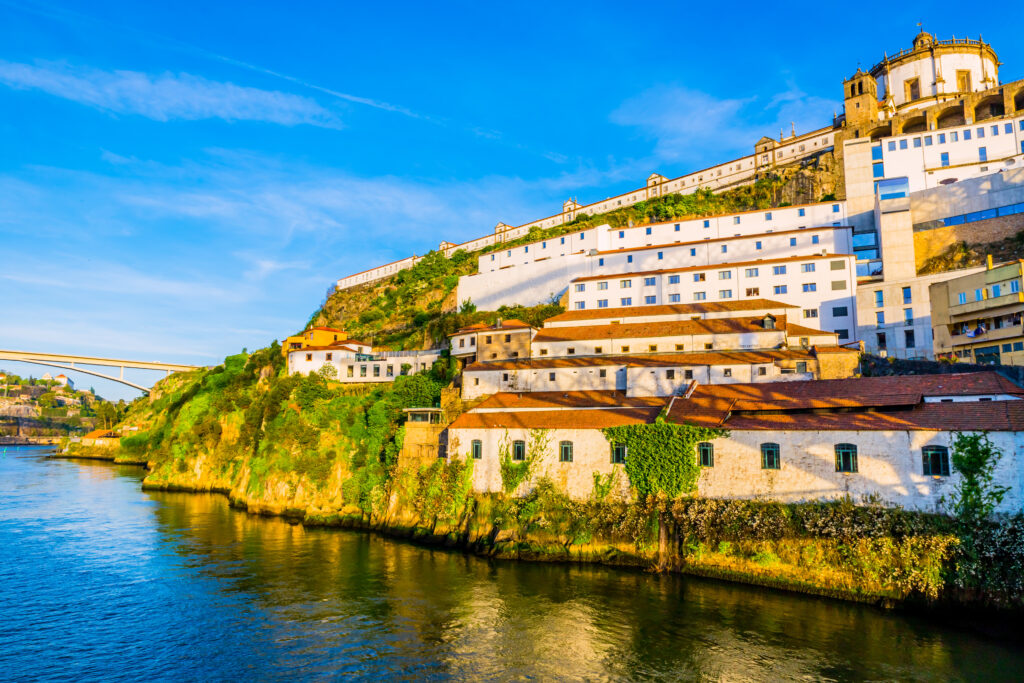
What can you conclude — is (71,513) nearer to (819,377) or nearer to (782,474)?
(782,474)

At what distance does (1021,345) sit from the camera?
1549 inches

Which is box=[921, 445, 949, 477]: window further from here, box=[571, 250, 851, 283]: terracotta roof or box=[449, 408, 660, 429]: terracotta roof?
box=[571, 250, 851, 283]: terracotta roof

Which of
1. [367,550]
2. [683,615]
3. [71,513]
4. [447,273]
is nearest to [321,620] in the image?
[367,550]

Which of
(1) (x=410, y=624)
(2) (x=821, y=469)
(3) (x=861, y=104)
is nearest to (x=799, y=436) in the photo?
(2) (x=821, y=469)

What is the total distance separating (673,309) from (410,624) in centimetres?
3627

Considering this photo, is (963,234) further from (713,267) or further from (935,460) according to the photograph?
(935,460)

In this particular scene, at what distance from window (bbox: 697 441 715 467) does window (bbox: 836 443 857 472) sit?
5.84 meters

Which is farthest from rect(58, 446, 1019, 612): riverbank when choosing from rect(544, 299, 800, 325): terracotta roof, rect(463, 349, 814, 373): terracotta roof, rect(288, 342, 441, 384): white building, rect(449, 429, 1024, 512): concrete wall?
rect(288, 342, 441, 384): white building

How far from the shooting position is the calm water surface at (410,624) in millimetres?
19703

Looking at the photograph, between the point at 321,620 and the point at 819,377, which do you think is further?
the point at 819,377

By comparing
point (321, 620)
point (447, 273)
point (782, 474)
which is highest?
point (447, 273)

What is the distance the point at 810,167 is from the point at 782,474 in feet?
216

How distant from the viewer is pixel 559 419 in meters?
35.3

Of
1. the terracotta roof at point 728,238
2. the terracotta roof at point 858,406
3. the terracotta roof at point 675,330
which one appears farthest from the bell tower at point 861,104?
the terracotta roof at point 858,406
